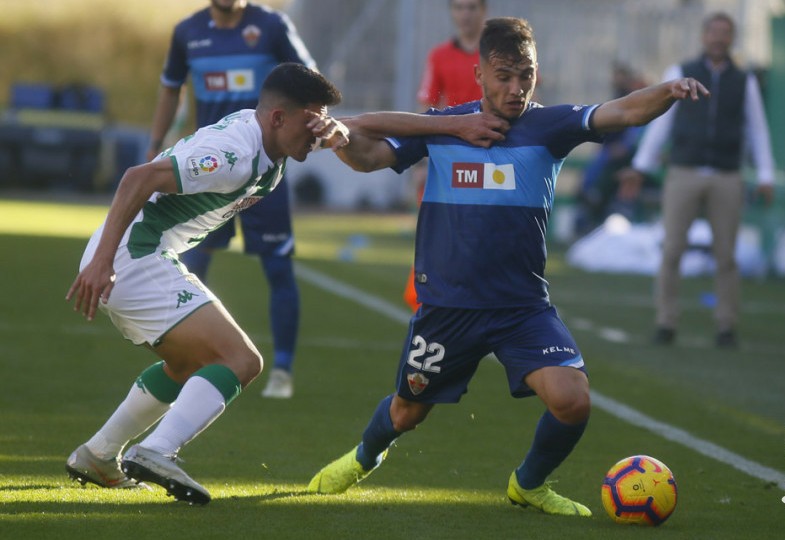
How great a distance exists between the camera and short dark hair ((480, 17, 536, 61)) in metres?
5.18

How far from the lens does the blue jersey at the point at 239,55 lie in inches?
304

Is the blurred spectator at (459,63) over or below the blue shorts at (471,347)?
over

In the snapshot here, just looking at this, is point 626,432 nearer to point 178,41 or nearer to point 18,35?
point 178,41

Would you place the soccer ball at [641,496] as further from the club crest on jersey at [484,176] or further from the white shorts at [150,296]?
the white shorts at [150,296]

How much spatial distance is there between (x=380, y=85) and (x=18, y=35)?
476 inches

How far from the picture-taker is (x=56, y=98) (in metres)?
31.5

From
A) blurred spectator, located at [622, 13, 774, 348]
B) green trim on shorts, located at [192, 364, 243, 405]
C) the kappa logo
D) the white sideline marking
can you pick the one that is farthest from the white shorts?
blurred spectator, located at [622, 13, 774, 348]

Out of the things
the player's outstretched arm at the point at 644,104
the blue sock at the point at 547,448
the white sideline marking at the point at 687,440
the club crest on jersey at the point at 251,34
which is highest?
the club crest on jersey at the point at 251,34

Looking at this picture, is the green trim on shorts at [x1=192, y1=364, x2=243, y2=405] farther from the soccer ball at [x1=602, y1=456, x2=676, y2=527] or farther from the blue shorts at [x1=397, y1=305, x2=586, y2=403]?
the soccer ball at [x1=602, y1=456, x2=676, y2=527]

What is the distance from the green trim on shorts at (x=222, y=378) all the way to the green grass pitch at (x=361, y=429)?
42 centimetres

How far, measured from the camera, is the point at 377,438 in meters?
5.39

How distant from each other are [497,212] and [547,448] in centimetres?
→ 90

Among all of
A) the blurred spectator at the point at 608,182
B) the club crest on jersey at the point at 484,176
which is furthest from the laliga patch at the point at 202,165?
the blurred spectator at the point at 608,182

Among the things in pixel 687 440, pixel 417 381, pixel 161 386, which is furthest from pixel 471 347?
pixel 687 440
